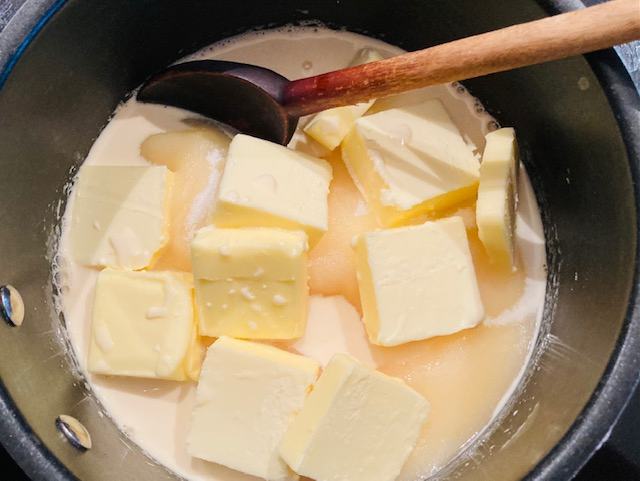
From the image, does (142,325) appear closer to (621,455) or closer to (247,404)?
(247,404)

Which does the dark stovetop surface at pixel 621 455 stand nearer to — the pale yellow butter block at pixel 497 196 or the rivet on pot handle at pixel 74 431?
the rivet on pot handle at pixel 74 431

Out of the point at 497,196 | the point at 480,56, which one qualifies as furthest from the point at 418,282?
the point at 480,56

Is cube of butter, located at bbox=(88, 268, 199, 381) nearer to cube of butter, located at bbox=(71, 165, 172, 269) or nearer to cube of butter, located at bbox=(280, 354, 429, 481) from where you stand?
cube of butter, located at bbox=(71, 165, 172, 269)

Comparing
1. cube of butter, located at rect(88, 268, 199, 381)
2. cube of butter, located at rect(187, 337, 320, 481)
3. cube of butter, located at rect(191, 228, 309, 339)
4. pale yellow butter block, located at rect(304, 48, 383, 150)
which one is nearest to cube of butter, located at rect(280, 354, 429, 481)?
cube of butter, located at rect(187, 337, 320, 481)

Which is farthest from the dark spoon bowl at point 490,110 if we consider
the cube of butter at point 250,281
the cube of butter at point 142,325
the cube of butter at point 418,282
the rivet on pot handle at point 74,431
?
the cube of butter at point 250,281

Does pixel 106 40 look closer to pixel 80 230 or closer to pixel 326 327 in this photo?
pixel 80 230

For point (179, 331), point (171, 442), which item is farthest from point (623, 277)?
point (171, 442)
